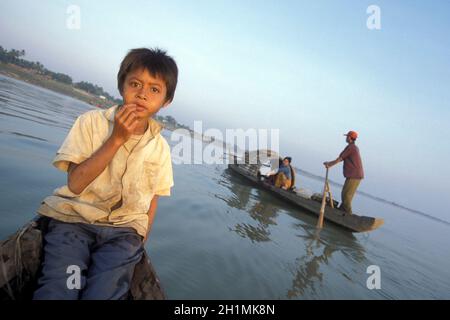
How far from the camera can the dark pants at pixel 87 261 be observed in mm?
1378

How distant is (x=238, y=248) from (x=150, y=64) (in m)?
3.78

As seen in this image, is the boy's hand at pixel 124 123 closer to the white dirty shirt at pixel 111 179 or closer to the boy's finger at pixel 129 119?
the boy's finger at pixel 129 119

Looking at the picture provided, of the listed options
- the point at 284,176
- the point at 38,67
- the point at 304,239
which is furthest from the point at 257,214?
the point at 38,67

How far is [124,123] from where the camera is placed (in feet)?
5.01

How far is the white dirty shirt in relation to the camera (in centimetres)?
175

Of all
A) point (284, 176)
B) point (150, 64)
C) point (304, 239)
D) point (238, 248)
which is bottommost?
point (304, 239)

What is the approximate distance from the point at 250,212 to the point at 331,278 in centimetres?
337

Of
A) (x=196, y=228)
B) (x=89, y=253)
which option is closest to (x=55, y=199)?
(x=89, y=253)

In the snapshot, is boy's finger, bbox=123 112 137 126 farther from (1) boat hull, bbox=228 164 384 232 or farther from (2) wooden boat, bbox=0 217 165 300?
(1) boat hull, bbox=228 164 384 232

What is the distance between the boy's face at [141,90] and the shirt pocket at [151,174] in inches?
15.4

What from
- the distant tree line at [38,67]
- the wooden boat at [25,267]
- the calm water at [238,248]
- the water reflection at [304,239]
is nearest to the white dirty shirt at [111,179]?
the wooden boat at [25,267]

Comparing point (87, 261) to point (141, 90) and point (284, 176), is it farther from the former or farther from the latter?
point (284, 176)
